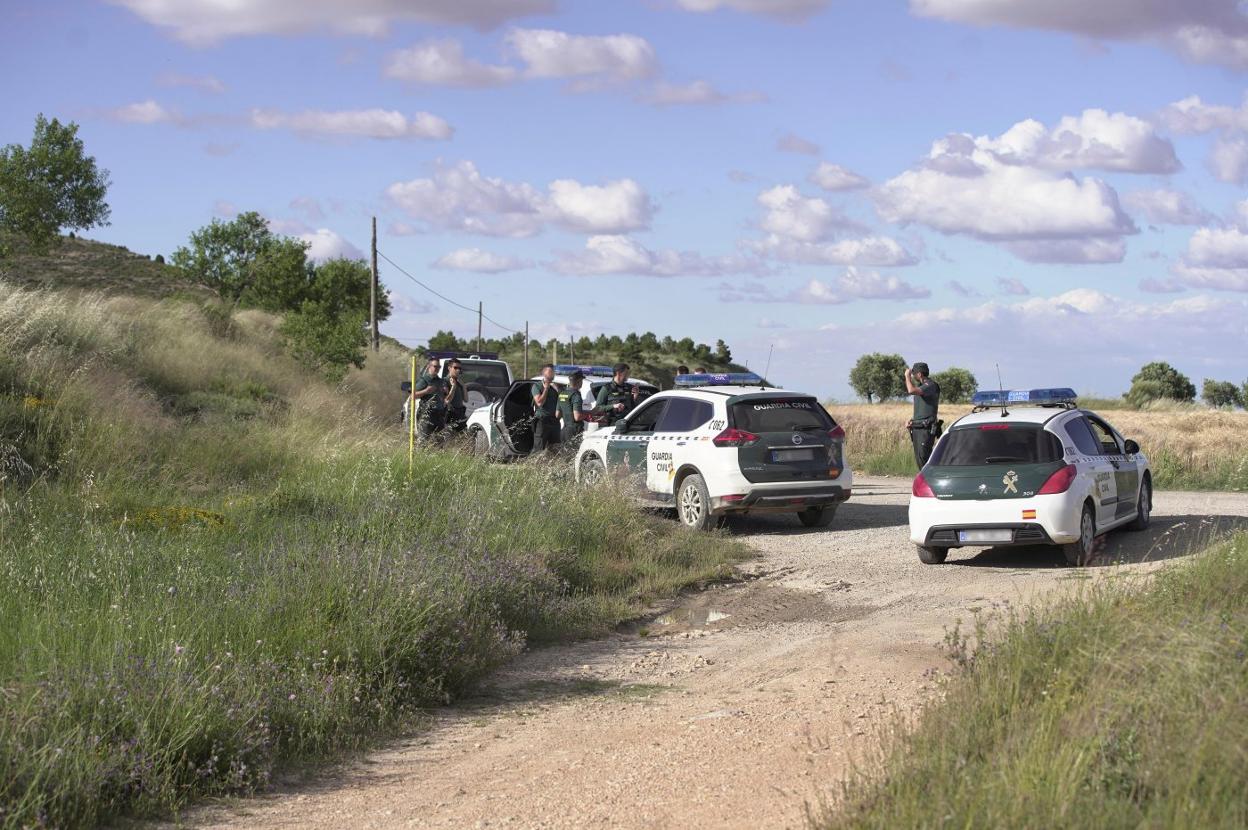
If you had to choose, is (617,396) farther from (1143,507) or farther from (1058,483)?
(1058,483)

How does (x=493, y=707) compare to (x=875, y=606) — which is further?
(x=875, y=606)

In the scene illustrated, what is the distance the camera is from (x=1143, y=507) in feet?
50.2

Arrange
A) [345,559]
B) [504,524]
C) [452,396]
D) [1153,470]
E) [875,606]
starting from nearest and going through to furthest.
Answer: [345,559]
[875,606]
[504,524]
[452,396]
[1153,470]

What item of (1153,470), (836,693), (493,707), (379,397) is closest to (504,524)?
(493,707)

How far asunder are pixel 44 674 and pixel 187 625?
105 cm

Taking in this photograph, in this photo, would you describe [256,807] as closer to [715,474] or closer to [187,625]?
Result: [187,625]

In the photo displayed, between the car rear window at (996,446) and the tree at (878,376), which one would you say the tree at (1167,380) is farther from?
the car rear window at (996,446)

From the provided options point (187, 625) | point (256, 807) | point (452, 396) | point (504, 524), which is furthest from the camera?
point (452, 396)

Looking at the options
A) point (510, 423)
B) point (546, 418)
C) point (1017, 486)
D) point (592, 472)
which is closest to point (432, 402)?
point (510, 423)

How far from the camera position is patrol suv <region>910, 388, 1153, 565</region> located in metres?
12.5

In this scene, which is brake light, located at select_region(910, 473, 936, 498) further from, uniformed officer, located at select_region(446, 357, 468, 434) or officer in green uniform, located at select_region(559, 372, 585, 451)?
uniformed officer, located at select_region(446, 357, 468, 434)

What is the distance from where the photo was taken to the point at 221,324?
39.4m

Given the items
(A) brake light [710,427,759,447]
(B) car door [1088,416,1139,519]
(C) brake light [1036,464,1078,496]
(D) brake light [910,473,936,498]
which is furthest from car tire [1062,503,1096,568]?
(A) brake light [710,427,759,447]

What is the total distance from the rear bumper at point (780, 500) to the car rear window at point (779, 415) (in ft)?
2.46
